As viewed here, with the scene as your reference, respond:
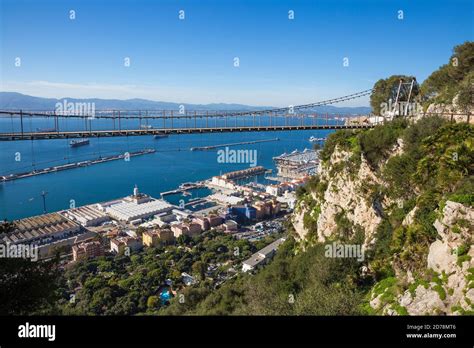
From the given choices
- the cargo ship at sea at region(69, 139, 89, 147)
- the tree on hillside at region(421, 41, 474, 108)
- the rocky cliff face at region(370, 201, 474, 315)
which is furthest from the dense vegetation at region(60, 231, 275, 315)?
the cargo ship at sea at region(69, 139, 89, 147)

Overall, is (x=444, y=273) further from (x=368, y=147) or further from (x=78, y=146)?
(x=78, y=146)

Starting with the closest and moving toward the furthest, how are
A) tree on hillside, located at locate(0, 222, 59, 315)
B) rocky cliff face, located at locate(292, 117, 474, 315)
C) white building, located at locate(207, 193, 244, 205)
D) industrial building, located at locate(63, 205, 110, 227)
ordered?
tree on hillside, located at locate(0, 222, 59, 315), rocky cliff face, located at locate(292, 117, 474, 315), industrial building, located at locate(63, 205, 110, 227), white building, located at locate(207, 193, 244, 205)

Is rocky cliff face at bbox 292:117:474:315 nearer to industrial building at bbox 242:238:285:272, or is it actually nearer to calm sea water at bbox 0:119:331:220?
industrial building at bbox 242:238:285:272

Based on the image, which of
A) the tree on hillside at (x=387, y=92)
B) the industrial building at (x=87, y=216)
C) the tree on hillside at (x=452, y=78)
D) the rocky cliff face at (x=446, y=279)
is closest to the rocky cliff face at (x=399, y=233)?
the rocky cliff face at (x=446, y=279)

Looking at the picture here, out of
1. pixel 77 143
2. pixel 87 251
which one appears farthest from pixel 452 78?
pixel 77 143

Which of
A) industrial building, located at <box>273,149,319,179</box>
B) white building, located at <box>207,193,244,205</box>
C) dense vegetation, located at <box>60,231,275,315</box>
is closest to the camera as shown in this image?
dense vegetation, located at <box>60,231,275,315</box>

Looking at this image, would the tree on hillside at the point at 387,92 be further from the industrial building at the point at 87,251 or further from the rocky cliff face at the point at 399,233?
the industrial building at the point at 87,251

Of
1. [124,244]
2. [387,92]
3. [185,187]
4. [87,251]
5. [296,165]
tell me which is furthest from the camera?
[296,165]

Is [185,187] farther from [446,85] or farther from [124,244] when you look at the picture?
[446,85]

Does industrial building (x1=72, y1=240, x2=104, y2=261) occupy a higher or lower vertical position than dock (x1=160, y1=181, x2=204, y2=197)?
lower
